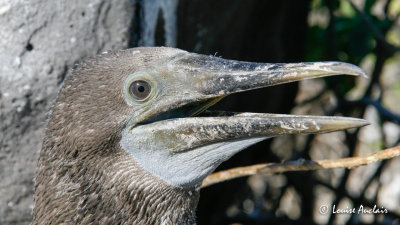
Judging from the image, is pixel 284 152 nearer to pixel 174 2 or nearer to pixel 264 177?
pixel 264 177

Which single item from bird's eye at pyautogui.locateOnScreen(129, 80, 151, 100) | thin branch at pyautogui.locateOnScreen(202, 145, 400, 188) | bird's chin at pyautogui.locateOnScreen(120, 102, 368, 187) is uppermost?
bird's eye at pyautogui.locateOnScreen(129, 80, 151, 100)

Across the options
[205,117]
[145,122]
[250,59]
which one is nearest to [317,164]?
[205,117]

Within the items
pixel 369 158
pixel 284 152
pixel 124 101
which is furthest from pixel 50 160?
pixel 284 152

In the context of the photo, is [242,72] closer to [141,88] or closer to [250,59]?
[141,88]

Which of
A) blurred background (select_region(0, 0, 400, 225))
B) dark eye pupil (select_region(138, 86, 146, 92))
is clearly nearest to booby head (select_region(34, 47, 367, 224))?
dark eye pupil (select_region(138, 86, 146, 92))

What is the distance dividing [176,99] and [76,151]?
1.31ft

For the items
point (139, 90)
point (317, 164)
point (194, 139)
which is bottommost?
point (317, 164)

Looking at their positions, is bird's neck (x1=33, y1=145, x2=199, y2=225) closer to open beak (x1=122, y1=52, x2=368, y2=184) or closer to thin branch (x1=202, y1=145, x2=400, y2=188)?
open beak (x1=122, y1=52, x2=368, y2=184)

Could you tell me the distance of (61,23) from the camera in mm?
2293

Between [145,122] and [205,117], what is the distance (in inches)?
8.7

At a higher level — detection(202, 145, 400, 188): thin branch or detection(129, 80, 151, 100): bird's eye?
detection(129, 80, 151, 100): bird's eye

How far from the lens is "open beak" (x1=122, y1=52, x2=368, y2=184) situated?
1.73 m

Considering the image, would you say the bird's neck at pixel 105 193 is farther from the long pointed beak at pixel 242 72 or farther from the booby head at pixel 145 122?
the long pointed beak at pixel 242 72

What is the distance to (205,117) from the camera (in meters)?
1.83
